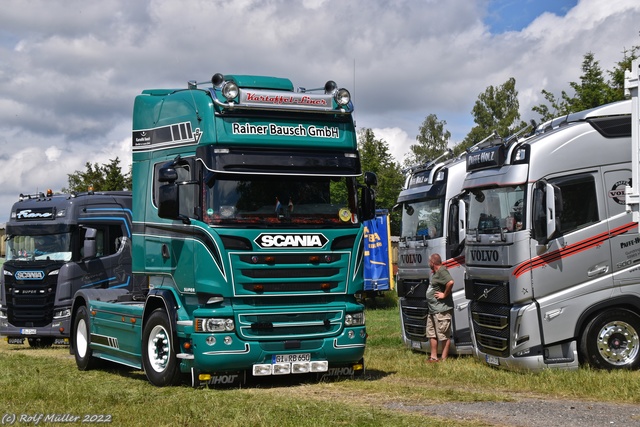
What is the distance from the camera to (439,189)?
17609 millimetres

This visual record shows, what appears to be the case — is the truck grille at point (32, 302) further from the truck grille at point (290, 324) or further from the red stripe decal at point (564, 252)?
the red stripe decal at point (564, 252)

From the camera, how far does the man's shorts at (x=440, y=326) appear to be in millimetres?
16531

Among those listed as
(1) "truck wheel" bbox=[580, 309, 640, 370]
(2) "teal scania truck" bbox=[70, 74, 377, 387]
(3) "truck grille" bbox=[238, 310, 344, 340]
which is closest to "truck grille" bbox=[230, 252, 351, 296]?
(2) "teal scania truck" bbox=[70, 74, 377, 387]

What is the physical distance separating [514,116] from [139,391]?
67.6m

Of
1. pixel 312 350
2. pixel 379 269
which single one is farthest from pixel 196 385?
pixel 379 269

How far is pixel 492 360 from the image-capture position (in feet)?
48.9

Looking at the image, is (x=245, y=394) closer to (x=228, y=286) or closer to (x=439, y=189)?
(x=228, y=286)

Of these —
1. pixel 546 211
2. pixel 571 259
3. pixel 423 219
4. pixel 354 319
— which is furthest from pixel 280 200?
pixel 423 219

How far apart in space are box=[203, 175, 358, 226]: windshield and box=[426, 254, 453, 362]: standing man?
348cm

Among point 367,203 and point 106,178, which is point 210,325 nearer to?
point 367,203

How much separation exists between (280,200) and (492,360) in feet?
14.1

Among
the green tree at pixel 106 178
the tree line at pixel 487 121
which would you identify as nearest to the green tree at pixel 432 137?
the tree line at pixel 487 121

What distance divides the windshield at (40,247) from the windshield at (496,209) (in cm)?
1075

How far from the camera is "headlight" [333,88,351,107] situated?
13672 millimetres
